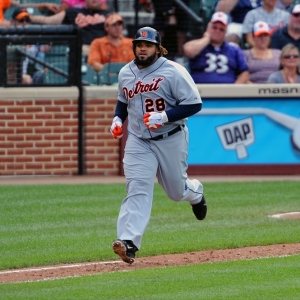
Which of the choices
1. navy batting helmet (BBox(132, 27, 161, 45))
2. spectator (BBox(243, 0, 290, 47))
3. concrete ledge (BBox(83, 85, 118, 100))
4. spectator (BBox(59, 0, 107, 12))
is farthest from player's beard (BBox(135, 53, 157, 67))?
spectator (BBox(59, 0, 107, 12))

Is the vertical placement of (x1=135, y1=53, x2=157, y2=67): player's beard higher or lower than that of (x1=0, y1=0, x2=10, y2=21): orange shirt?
lower

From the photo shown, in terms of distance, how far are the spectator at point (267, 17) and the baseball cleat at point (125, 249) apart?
25.9 feet

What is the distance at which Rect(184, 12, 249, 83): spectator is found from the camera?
13.4m

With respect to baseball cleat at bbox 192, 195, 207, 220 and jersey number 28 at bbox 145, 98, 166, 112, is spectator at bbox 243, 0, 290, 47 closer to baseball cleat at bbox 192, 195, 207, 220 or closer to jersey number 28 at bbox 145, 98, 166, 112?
baseball cleat at bbox 192, 195, 207, 220

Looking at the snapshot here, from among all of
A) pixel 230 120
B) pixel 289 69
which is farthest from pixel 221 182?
pixel 289 69

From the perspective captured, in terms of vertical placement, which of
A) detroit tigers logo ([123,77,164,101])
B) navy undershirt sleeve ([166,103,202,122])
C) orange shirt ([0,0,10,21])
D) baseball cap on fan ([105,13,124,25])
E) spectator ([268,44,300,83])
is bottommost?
spectator ([268,44,300,83])

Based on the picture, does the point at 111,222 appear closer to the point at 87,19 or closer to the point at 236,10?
the point at 87,19

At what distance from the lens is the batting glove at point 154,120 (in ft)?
22.3

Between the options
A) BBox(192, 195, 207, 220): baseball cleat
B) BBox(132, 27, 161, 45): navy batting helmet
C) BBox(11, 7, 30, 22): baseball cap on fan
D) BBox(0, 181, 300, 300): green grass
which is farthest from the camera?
BBox(11, 7, 30, 22): baseball cap on fan

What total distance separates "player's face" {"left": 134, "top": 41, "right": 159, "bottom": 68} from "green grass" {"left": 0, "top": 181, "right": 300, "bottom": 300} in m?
1.65

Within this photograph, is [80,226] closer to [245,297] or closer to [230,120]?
[245,297]

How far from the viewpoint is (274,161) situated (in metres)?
13.7

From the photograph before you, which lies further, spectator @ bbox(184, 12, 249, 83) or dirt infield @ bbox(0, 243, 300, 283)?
Answer: spectator @ bbox(184, 12, 249, 83)

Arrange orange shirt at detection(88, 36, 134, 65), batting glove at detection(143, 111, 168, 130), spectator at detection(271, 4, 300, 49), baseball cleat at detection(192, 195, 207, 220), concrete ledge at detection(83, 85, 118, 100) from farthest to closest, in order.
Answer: spectator at detection(271, 4, 300, 49)
orange shirt at detection(88, 36, 134, 65)
concrete ledge at detection(83, 85, 118, 100)
baseball cleat at detection(192, 195, 207, 220)
batting glove at detection(143, 111, 168, 130)
